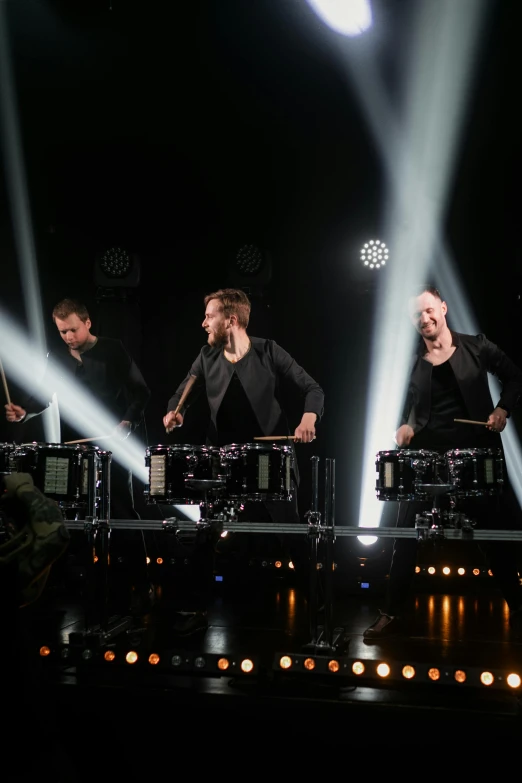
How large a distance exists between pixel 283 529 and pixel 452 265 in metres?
3.09

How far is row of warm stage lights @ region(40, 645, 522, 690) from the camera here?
3.12m

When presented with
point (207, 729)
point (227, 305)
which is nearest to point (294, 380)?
point (227, 305)

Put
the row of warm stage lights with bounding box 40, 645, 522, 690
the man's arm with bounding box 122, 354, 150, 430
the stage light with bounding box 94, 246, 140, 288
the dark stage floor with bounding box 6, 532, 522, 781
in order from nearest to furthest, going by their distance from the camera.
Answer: the dark stage floor with bounding box 6, 532, 522, 781 < the row of warm stage lights with bounding box 40, 645, 522, 690 < the man's arm with bounding box 122, 354, 150, 430 < the stage light with bounding box 94, 246, 140, 288

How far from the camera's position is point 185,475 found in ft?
13.3

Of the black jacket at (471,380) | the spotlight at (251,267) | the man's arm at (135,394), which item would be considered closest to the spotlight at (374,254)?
the spotlight at (251,267)

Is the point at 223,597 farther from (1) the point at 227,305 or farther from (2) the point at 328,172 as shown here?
(2) the point at 328,172

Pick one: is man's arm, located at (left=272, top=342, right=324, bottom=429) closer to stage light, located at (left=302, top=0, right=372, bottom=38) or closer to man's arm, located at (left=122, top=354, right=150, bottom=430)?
man's arm, located at (left=122, top=354, right=150, bottom=430)

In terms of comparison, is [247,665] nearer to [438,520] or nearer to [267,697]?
[267,697]

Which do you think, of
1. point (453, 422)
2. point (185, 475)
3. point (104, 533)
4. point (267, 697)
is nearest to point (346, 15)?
point (453, 422)

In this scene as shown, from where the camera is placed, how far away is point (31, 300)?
6.30 meters

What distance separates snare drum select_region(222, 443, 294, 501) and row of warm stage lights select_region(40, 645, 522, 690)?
2.89 ft

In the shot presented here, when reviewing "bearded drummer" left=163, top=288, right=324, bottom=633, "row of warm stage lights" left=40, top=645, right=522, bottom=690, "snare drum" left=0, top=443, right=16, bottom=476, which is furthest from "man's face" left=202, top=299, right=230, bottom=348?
"row of warm stage lights" left=40, top=645, right=522, bottom=690

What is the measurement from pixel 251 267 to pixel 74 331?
1.58 m

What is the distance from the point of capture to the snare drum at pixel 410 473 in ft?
12.6
